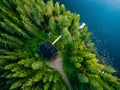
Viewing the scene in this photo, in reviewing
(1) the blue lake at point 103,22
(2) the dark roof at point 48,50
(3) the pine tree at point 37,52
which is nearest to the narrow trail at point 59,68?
(3) the pine tree at point 37,52

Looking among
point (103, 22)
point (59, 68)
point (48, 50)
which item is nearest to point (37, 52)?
point (48, 50)

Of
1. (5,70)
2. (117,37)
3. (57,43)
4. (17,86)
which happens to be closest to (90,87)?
(57,43)

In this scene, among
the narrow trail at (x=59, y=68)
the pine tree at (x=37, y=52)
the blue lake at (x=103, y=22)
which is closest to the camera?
the pine tree at (x=37, y=52)

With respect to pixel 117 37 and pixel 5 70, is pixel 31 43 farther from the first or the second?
pixel 117 37

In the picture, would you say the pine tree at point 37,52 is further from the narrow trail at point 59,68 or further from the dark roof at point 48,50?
the dark roof at point 48,50

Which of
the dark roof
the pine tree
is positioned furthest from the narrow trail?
the dark roof

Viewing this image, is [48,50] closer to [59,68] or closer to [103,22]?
[59,68]
